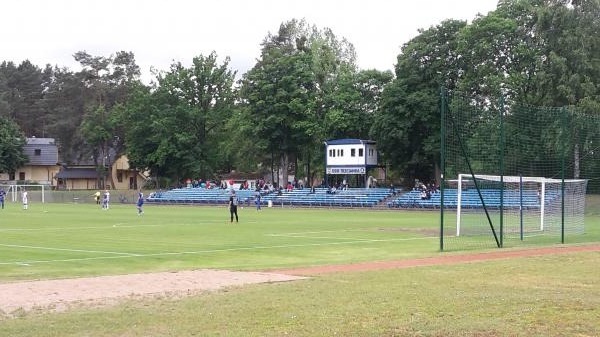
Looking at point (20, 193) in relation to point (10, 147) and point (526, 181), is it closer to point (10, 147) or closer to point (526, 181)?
point (10, 147)

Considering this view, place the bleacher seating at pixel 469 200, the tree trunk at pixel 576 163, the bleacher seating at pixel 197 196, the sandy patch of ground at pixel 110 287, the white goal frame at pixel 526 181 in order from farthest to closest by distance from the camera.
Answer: the bleacher seating at pixel 197 196 → the tree trunk at pixel 576 163 → the bleacher seating at pixel 469 200 → the white goal frame at pixel 526 181 → the sandy patch of ground at pixel 110 287

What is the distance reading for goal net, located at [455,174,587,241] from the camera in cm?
2752

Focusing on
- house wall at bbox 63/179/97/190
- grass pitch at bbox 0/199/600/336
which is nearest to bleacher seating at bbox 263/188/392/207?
grass pitch at bbox 0/199/600/336

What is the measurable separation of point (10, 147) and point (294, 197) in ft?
178

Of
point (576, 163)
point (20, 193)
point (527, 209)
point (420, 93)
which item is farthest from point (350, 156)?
point (527, 209)

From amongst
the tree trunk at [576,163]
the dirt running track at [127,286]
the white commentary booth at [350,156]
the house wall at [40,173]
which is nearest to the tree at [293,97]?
the white commentary booth at [350,156]

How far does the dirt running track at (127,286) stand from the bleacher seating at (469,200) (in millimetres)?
Answer: 11112

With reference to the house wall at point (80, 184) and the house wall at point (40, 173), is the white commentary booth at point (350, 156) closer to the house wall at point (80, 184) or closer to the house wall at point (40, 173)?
the house wall at point (80, 184)

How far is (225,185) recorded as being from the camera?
3346 inches

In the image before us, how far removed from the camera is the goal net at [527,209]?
90.3 feet

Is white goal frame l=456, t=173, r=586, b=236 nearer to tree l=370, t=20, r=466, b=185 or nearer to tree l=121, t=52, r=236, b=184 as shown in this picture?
tree l=370, t=20, r=466, b=185

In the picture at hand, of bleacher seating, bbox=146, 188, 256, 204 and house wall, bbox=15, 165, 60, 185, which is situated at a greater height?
house wall, bbox=15, 165, 60, 185

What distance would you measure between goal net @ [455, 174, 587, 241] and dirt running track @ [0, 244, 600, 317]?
33.8ft

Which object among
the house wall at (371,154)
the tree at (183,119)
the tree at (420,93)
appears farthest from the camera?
the tree at (183,119)
